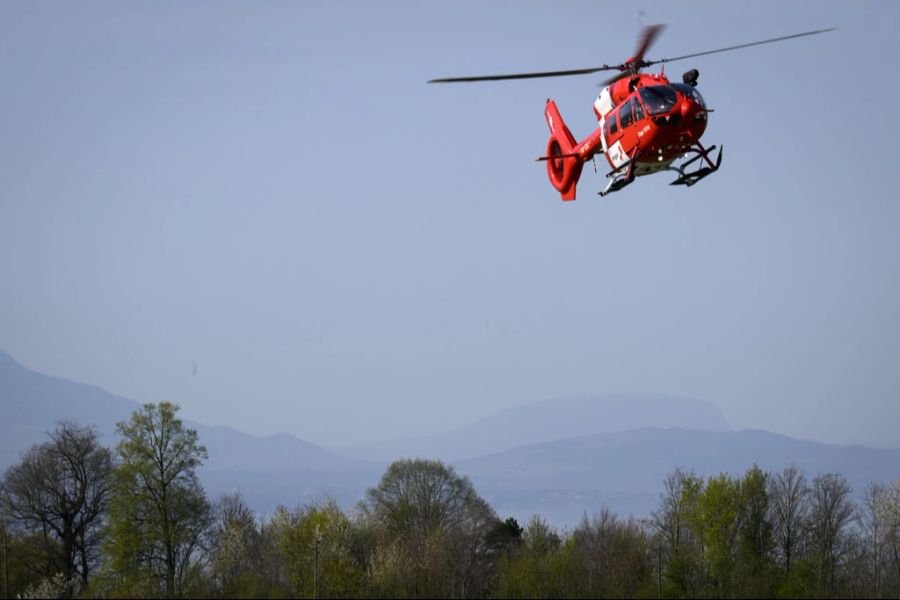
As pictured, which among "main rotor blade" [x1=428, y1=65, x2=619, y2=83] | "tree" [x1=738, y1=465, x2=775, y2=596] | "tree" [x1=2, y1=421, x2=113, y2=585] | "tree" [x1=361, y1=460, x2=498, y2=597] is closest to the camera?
"main rotor blade" [x1=428, y1=65, x2=619, y2=83]

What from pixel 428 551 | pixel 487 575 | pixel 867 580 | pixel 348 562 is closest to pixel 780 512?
pixel 867 580

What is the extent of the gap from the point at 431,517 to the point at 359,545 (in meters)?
15.3

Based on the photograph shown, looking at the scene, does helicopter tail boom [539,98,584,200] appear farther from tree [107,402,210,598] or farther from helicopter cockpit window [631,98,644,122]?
tree [107,402,210,598]

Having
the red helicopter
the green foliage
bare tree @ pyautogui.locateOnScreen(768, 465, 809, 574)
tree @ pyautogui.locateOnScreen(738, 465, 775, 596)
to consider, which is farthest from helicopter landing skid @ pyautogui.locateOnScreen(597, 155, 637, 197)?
bare tree @ pyautogui.locateOnScreen(768, 465, 809, 574)

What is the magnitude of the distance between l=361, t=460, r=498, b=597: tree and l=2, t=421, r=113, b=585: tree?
1638 cm

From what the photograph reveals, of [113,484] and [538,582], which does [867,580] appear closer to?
[538,582]

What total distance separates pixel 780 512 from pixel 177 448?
44129 mm

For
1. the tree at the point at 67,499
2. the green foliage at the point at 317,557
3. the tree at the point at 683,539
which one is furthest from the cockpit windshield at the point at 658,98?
the tree at the point at 67,499

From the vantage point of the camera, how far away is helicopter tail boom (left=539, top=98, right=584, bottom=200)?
160ft

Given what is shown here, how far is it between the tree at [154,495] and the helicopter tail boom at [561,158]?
2157 cm

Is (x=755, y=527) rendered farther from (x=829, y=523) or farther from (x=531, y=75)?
(x=531, y=75)

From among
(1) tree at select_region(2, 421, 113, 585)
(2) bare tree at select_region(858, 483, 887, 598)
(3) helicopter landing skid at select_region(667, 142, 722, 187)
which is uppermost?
(3) helicopter landing skid at select_region(667, 142, 722, 187)

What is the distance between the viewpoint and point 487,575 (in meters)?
70.2

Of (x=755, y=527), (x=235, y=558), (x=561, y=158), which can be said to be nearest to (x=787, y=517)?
(x=755, y=527)
